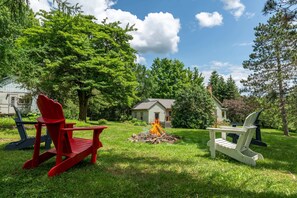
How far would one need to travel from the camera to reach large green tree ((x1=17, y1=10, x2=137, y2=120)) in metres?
15.5

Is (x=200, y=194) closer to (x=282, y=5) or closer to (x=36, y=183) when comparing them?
(x=36, y=183)

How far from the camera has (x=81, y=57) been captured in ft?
54.5

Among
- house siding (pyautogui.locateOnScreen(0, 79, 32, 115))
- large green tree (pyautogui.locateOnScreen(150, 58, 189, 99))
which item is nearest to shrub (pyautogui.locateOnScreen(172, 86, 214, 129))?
house siding (pyautogui.locateOnScreen(0, 79, 32, 115))

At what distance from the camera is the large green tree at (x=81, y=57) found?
15.5 m

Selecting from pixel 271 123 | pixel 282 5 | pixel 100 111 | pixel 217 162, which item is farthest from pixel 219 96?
pixel 217 162

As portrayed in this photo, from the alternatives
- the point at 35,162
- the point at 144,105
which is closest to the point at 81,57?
the point at 35,162

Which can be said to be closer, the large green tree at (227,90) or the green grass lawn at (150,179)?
the green grass lawn at (150,179)

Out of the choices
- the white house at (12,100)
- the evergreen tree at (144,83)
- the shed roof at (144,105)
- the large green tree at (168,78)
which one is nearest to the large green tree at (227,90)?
the large green tree at (168,78)

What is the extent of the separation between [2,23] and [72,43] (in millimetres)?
6835

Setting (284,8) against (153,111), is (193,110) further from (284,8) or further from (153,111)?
(153,111)

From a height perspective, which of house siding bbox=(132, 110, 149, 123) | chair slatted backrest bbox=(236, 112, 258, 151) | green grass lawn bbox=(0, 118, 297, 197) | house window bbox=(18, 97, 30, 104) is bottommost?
green grass lawn bbox=(0, 118, 297, 197)

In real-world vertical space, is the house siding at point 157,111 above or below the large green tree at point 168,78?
below

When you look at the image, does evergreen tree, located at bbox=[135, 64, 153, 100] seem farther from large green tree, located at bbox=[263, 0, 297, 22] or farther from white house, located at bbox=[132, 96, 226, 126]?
large green tree, located at bbox=[263, 0, 297, 22]

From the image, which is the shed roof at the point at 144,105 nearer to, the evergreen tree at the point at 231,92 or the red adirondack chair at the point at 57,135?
the evergreen tree at the point at 231,92
